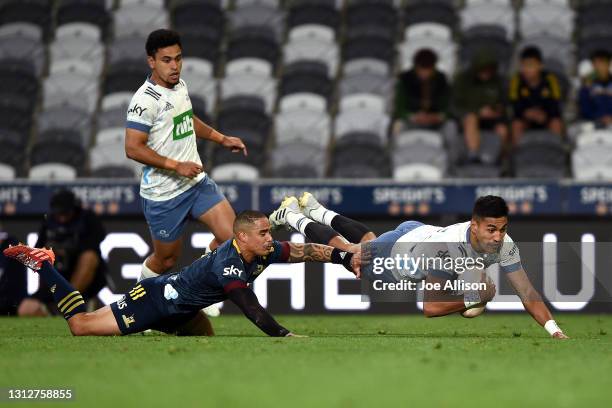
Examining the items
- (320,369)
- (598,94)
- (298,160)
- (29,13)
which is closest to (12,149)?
(29,13)

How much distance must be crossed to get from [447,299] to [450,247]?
41 centimetres

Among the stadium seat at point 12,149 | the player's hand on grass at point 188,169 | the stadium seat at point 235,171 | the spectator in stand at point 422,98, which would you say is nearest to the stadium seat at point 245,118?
the stadium seat at point 235,171

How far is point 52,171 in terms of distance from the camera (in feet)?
54.3

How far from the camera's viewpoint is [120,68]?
18.3 m

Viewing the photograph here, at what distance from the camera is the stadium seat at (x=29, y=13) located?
1925 centimetres

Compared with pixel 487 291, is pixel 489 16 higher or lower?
higher

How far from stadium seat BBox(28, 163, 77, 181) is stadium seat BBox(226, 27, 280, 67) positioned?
3347mm

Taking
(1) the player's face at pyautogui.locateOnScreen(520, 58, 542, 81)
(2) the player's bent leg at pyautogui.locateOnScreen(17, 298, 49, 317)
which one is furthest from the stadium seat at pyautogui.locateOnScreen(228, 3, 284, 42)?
(2) the player's bent leg at pyautogui.locateOnScreen(17, 298, 49, 317)

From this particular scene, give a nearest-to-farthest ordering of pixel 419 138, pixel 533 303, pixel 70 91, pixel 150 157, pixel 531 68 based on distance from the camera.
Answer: pixel 533 303, pixel 150 157, pixel 419 138, pixel 531 68, pixel 70 91

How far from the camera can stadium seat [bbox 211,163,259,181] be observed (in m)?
16.3

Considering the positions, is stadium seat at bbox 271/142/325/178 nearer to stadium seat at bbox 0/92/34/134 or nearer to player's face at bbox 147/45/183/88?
stadium seat at bbox 0/92/34/134

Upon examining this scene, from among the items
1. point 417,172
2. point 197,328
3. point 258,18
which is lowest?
point 197,328

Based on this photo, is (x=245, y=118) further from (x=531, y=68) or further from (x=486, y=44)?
(x=531, y=68)

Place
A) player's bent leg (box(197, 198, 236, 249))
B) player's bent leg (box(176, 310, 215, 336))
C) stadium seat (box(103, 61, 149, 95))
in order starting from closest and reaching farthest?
player's bent leg (box(176, 310, 215, 336)) → player's bent leg (box(197, 198, 236, 249)) → stadium seat (box(103, 61, 149, 95))
